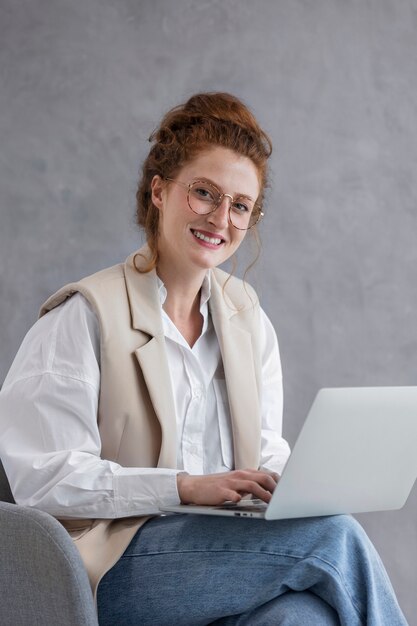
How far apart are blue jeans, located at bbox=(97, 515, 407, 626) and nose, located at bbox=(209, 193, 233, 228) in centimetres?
58

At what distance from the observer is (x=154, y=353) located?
5.82 feet

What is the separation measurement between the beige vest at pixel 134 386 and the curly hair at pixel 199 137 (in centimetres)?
10

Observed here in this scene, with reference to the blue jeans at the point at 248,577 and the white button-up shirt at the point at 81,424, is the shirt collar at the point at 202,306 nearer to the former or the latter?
the white button-up shirt at the point at 81,424

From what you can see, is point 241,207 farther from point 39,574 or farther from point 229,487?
point 39,574

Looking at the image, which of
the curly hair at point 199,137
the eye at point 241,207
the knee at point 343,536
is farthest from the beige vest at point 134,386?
the knee at point 343,536

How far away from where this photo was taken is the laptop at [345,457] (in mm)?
1324

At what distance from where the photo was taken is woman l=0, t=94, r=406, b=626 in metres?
1.43

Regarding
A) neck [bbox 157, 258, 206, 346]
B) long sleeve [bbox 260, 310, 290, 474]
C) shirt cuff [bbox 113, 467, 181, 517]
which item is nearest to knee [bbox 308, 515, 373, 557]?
shirt cuff [bbox 113, 467, 181, 517]

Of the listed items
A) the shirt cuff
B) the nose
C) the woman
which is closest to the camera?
the woman

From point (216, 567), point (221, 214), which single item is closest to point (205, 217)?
point (221, 214)

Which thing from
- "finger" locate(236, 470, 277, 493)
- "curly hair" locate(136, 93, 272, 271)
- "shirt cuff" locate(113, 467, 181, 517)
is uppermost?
"curly hair" locate(136, 93, 272, 271)

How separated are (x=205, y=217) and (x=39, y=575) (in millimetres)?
761

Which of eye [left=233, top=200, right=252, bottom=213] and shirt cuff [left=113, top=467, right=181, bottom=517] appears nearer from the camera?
shirt cuff [left=113, top=467, right=181, bottom=517]

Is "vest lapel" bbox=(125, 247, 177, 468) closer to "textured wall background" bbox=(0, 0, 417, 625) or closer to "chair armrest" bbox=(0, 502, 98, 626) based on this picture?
"chair armrest" bbox=(0, 502, 98, 626)
